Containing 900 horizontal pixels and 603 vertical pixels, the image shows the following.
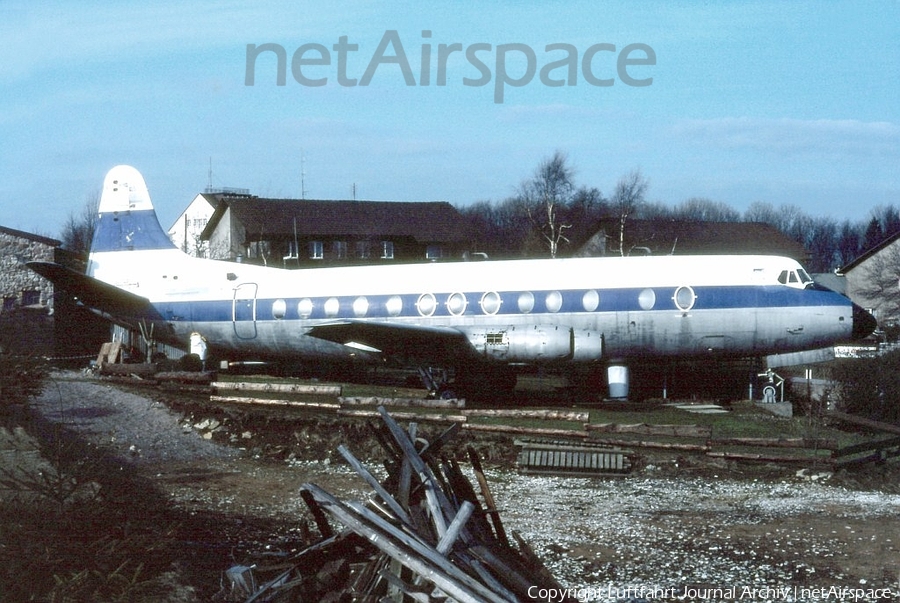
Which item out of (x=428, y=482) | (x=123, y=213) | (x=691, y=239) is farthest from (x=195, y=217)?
(x=428, y=482)

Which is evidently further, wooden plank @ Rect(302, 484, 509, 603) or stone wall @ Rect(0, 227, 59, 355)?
stone wall @ Rect(0, 227, 59, 355)

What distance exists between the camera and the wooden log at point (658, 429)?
1628 centimetres

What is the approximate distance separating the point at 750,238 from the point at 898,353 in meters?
44.6

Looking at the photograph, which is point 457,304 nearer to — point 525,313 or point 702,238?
point 525,313

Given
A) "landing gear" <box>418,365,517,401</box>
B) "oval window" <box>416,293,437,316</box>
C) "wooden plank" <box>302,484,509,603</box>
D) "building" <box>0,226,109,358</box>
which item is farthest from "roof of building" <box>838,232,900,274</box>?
"wooden plank" <box>302,484,509,603</box>

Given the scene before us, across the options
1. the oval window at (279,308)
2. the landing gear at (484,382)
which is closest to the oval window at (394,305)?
the landing gear at (484,382)

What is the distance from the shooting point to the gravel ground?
31.7ft

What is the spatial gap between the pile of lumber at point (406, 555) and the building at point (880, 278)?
65.9 meters

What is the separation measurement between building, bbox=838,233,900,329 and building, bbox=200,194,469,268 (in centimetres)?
3311

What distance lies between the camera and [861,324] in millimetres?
20562

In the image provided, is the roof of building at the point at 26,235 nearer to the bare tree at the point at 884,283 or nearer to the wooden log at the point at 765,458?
the wooden log at the point at 765,458

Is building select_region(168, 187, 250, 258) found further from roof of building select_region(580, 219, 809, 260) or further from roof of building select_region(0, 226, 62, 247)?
roof of building select_region(0, 226, 62, 247)

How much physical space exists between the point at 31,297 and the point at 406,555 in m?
28.3

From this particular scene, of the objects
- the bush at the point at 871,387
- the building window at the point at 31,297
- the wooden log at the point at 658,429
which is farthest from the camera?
the building window at the point at 31,297
